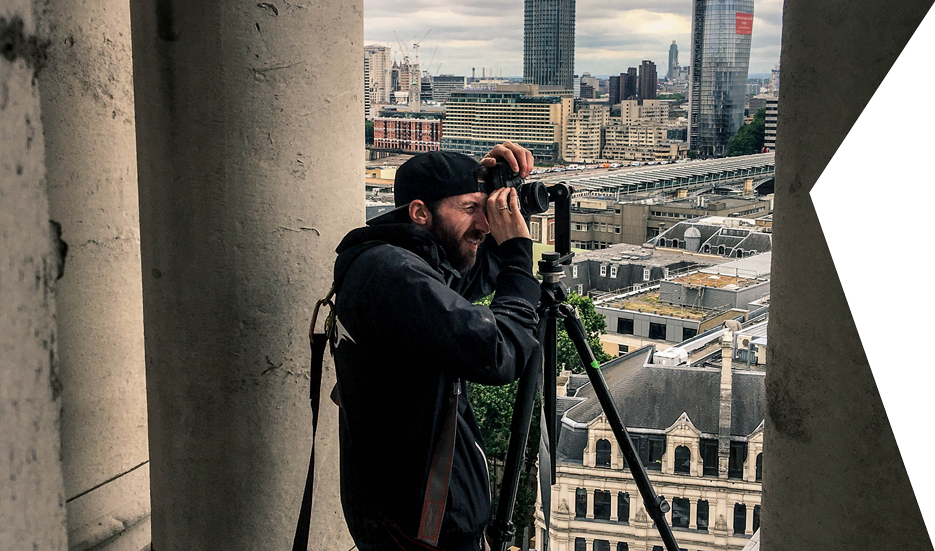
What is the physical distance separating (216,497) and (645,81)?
125908 millimetres

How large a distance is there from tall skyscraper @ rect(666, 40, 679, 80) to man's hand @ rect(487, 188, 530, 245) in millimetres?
143272

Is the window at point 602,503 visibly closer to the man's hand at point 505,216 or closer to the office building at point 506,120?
the man's hand at point 505,216

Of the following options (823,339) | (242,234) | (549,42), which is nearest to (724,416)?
(242,234)

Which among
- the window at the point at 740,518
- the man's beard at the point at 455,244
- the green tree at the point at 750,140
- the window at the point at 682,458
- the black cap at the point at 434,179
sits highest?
the black cap at the point at 434,179

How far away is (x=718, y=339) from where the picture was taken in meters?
31.3

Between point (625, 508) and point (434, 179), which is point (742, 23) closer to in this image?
point (625, 508)

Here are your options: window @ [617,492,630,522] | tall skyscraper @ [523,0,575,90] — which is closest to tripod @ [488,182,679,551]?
window @ [617,492,630,522]

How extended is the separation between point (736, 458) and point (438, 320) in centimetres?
2547

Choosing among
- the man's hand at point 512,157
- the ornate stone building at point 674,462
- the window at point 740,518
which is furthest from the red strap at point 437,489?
the window at point 740,518

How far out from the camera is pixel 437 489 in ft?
4.70

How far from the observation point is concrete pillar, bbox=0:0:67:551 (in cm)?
48

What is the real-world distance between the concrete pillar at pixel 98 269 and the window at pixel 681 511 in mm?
24521

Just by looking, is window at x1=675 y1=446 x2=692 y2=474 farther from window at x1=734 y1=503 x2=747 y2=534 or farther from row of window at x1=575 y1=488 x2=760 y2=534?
window at x1=734 y1=503 x2=747 y2=534

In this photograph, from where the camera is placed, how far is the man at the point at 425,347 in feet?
4.50
